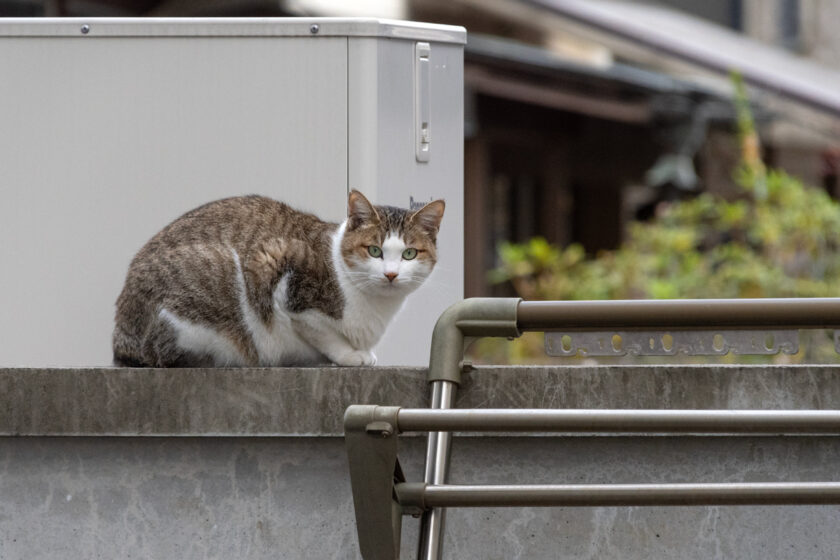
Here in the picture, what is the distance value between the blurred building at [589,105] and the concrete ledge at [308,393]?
17.8 ft

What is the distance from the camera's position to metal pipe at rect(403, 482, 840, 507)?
1938 mm

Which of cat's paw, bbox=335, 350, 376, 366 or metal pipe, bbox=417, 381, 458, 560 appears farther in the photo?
cat's paw, bbox=335, 350, 376, 366

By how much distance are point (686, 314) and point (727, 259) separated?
5.55 meters

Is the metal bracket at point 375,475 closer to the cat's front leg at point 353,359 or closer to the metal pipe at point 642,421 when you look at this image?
the metal pipe at point 642,421

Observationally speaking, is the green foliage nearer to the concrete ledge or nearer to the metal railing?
the concrete ledge

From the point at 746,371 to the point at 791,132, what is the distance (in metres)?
9.93

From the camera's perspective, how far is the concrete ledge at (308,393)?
2473 mm

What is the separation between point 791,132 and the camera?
38.8 ft

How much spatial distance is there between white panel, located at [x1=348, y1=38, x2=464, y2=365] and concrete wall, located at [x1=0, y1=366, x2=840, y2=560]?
0.87 metres

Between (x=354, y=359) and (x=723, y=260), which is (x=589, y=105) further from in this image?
(x=354, y=359)

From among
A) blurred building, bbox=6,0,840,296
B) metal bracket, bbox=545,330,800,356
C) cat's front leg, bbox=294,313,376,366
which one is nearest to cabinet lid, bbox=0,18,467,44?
cat's front leg, bbox=294,313,376,366

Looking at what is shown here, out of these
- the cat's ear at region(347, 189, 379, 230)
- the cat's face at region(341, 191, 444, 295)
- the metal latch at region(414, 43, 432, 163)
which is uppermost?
the metal latch at region(414, 43, 432, 163)

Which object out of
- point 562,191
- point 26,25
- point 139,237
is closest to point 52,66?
point 26,25

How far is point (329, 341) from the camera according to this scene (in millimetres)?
2955
